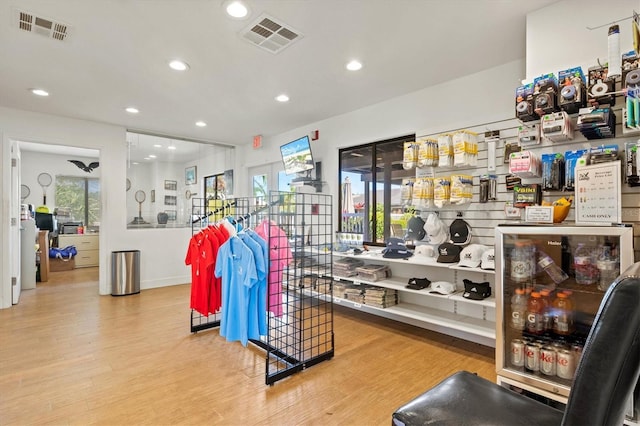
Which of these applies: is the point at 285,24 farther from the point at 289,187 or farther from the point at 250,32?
the point at 289,187

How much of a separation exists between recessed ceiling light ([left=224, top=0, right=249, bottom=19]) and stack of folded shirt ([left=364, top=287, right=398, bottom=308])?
3.06 m

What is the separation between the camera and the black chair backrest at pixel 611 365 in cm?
80

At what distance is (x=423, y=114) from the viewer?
3906 mm

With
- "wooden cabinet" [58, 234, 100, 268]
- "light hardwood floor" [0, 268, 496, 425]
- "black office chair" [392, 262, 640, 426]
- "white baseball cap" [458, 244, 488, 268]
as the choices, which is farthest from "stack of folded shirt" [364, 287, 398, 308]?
"wooden cabinet" [58, 234, 100, 268]

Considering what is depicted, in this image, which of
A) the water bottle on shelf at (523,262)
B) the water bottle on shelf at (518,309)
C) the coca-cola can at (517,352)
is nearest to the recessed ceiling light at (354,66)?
the water bottle on shelf at (523,262)

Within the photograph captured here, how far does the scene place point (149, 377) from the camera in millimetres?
2621

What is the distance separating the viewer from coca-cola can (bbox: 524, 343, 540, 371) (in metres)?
2.03

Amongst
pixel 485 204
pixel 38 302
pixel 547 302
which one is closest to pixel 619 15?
pixel 485 204

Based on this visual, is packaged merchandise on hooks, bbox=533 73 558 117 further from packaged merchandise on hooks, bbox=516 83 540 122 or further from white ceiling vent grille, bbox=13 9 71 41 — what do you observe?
white ceiling vent grille, bbox=13 9 71 41

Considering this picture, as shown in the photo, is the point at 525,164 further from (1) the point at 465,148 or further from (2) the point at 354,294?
(2) the point at 354,294

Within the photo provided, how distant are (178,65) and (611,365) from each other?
12.5 ft

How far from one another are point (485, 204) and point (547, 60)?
137 cm

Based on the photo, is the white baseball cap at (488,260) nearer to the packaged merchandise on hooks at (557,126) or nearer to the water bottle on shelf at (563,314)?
the water bottle on shelf at (563,314)

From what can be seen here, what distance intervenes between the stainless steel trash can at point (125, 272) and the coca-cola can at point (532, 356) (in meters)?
5.66
